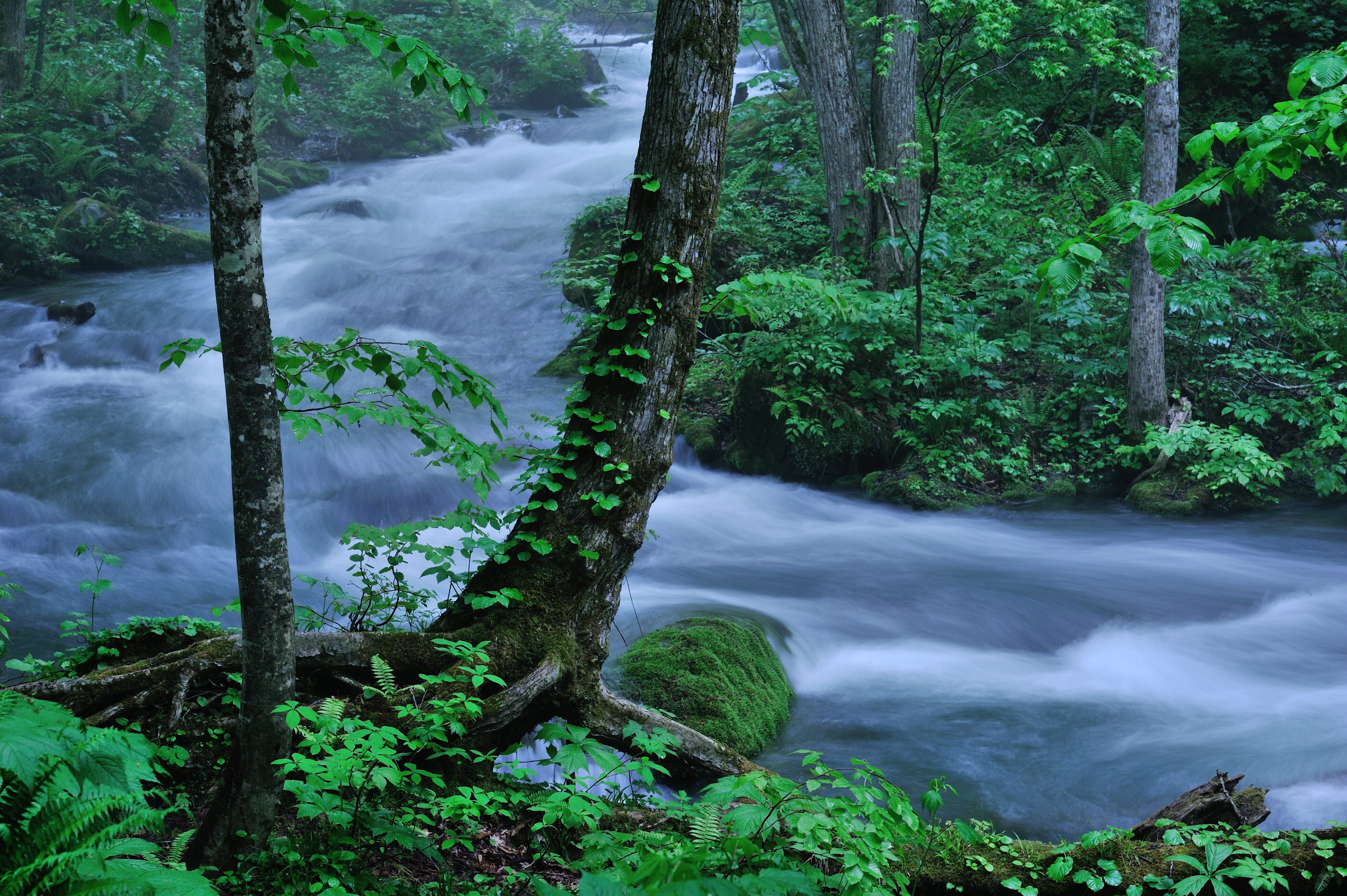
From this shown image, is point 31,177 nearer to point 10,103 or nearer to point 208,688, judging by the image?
point 10,103

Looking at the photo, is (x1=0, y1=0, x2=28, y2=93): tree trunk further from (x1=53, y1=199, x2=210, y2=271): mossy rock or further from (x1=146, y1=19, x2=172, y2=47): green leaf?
(x1=146, y1=19, x2=172, y2=47): green leaf

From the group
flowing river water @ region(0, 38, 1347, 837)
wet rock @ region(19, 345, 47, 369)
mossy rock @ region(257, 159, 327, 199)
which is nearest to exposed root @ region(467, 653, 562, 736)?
flowing river water @ region(0, 38, 1347, 837)

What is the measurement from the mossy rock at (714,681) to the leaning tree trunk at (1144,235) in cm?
570

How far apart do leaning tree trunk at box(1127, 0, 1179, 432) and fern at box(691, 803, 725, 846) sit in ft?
26.1

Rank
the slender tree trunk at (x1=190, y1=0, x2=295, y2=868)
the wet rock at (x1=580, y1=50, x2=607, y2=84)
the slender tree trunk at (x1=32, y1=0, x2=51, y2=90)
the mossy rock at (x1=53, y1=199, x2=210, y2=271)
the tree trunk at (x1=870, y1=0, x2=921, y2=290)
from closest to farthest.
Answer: the slender tree trunk at (x1=190, y1=0, x2=295, y2=868)
the tree trunk at (x1=870, y1=0, x2=921, y2=290)
the mossy rock at (x1=53, y1=199, x2=210, y2=271)
the slender tree trunk at (x1=32, y1=0, x2=51, y2=90)
the wet rock at (x1=580, y1=50, x2=607, y2=84)

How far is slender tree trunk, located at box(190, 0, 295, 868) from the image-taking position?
84.8 inches

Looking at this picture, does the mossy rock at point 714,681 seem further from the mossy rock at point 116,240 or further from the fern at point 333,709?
the mossy rock at point 116,240

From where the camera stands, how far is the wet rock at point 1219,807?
10.2 feet

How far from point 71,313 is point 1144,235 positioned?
13021 millimetres

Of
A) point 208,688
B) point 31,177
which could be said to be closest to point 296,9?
point 208,688

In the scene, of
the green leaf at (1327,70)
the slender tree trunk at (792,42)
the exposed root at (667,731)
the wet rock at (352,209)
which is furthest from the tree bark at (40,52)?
the green leaf at (1327,70)

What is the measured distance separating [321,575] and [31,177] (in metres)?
12.1

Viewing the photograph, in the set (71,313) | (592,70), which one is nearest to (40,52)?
(71,313)

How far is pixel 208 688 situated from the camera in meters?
3.10
